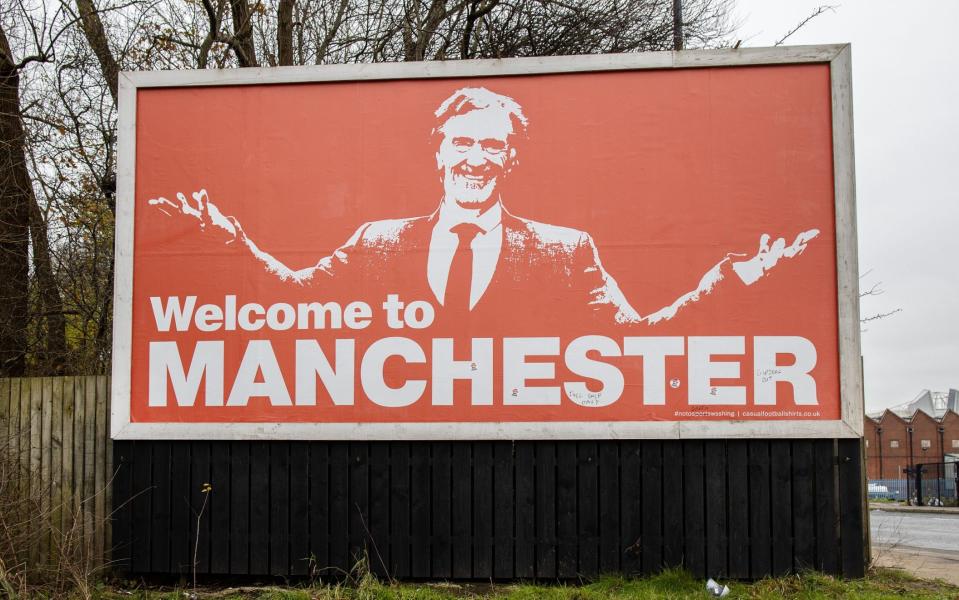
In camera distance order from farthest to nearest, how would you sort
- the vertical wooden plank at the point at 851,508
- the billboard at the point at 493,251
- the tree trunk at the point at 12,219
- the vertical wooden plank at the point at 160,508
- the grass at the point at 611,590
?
1. the tree trunk at the point at 12,219
2. the vertical wooden plank at the point at 160,508
3. the billboard at the point at 493,251
4. the vertical wooden plank at the point at 851,508
5. the grass at the point at 611,590

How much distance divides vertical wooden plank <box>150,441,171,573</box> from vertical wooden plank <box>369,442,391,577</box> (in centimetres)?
201

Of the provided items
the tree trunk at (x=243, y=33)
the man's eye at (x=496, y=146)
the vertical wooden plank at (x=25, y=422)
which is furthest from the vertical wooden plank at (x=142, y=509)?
the tree trunk at (x=243, y=33)

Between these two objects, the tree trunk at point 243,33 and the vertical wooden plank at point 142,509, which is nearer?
the vertical wooden plank at point 142,509

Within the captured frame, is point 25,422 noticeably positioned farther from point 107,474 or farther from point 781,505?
point 781,505

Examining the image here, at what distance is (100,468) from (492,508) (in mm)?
4003

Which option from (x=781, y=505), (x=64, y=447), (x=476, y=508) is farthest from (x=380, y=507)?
(x=781, y=505)

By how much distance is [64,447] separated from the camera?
7.85 meters

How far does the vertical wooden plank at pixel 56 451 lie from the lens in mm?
7758

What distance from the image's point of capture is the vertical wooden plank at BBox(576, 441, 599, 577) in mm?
7164

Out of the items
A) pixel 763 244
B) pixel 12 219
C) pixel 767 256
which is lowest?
pixel 767 256

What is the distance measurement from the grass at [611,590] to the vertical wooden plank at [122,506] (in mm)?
340

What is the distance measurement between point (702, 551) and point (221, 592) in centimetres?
451

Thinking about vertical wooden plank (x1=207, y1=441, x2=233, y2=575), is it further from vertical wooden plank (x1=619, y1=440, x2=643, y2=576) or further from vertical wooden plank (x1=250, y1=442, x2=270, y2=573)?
vertical wooden plank (x1=619, y1=440, x2=643, y2=576)

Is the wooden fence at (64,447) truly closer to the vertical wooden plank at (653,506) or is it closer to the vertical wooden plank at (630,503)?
the vertical wooden plank at (630,503)
